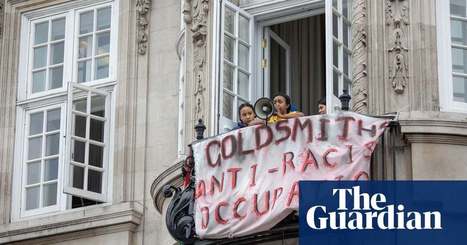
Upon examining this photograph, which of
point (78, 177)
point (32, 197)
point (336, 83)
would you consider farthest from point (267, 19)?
point (32, 197)

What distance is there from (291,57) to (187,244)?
5322 mm

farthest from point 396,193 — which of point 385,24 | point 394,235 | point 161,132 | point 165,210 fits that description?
point 161,132

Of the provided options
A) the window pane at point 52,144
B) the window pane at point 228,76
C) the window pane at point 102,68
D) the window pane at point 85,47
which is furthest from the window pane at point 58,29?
the window pane at point 228,76

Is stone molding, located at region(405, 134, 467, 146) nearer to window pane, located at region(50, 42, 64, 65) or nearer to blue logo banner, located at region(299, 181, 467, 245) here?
blue logo banner, located at region(299, 181, 467, 245)

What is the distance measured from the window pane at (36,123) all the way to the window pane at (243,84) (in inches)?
225

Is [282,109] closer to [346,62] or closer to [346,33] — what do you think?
[346,62]

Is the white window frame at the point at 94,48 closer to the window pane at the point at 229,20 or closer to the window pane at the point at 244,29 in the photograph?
the window pane at the point at 244,29

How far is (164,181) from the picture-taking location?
78.0 ft

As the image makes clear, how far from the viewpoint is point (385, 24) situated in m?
22.0

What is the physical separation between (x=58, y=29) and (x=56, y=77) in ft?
2.83

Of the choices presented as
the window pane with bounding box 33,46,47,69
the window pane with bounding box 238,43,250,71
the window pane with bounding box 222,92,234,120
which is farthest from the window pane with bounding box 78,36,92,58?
the window pane with bounding box 222,92,234,120

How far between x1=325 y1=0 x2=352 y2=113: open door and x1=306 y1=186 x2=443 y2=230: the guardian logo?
1.35 m

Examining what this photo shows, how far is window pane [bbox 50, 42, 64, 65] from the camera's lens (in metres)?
28.2

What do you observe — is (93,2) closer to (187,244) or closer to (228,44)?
(228,44)
